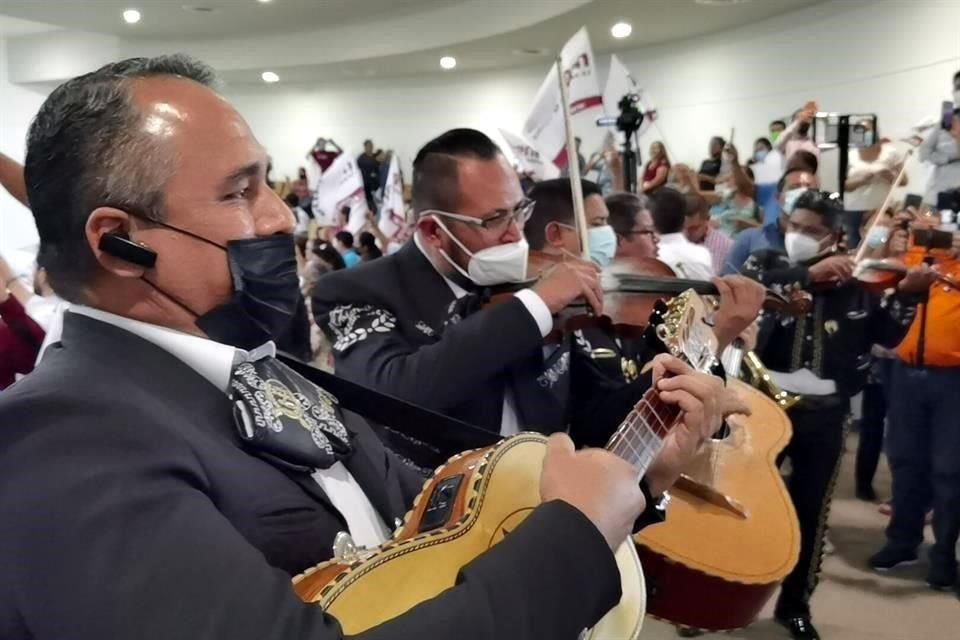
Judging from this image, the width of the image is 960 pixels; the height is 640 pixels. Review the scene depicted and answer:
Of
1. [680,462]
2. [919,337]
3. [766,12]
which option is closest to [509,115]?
[766,12]

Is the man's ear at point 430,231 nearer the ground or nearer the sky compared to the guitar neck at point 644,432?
nearer the sky

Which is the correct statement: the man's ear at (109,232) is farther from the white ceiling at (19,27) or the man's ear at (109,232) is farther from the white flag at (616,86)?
the white ceiling at (19,27)

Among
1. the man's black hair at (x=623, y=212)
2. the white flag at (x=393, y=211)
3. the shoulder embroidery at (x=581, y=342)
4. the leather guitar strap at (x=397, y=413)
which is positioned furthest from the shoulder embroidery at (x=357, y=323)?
the white flag at (x=393, y=211)

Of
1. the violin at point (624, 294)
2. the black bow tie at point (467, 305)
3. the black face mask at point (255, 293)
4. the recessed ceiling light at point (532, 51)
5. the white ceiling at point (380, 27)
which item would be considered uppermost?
the white ceiling at point (380, 27)

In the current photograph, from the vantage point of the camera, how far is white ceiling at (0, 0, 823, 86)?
924 centimetres

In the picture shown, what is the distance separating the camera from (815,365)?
11.1 feet

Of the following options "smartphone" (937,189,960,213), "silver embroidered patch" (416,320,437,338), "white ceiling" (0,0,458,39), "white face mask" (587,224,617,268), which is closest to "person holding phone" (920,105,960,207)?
"smartphone" (937,189,960,213)

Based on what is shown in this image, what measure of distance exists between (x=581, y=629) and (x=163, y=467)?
433mm

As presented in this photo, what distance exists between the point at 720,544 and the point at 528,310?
A: 2.23 ft

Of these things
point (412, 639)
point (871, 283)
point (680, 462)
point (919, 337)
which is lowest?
point (919, 337)

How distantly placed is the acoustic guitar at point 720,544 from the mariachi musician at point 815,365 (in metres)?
1.15

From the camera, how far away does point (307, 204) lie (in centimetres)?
1193

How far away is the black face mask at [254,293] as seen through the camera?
107cm

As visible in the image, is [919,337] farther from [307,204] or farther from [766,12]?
[307,204]
